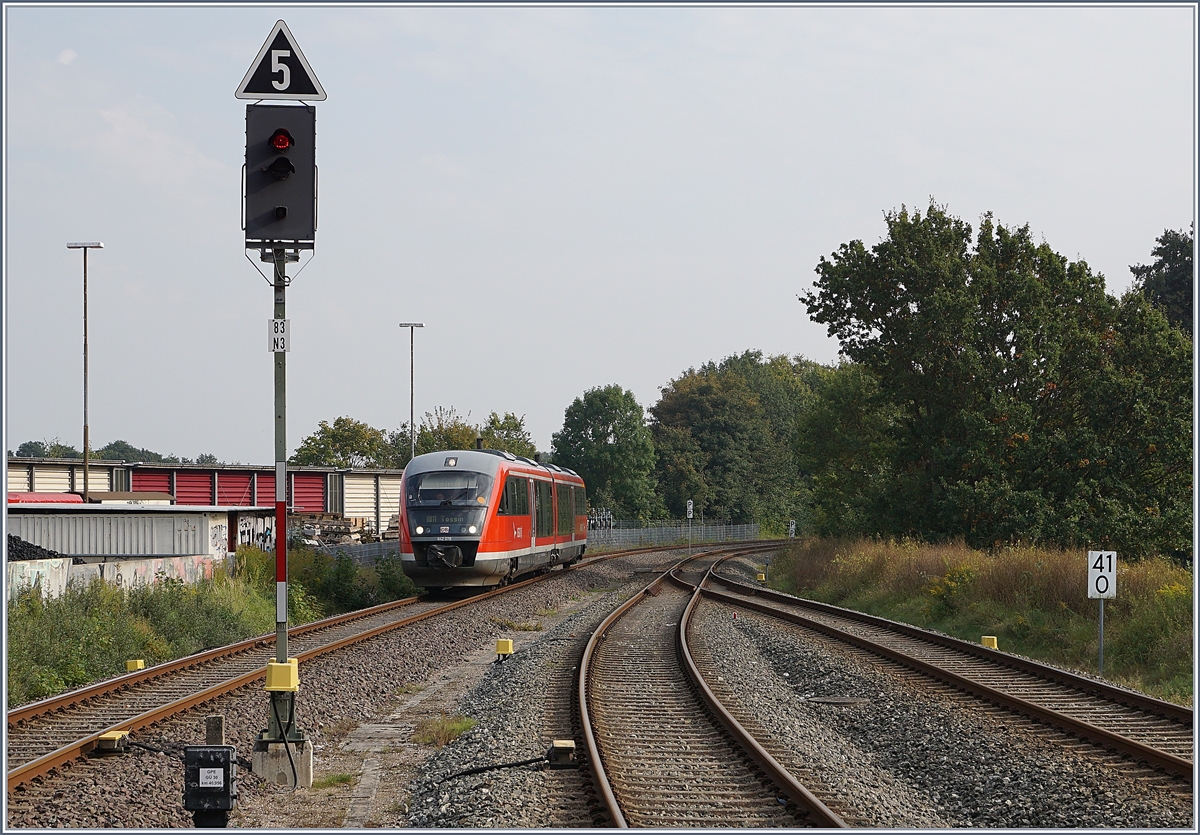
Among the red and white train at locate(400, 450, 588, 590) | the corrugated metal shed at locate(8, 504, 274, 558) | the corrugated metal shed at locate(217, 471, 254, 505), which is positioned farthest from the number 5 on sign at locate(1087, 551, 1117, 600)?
the corrugated metal shed at locate(217, 471, 254, 505)

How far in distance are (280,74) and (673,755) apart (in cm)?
636

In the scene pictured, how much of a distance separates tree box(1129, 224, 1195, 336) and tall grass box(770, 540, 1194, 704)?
27.7 meters

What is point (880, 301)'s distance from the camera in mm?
34594

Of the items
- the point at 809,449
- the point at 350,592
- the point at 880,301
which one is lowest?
the point at 350,592

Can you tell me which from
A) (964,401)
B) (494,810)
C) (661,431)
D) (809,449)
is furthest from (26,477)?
(661,431)

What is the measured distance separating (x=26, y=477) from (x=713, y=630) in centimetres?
3724

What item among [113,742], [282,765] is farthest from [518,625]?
[282,765]

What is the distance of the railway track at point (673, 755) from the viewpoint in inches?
288

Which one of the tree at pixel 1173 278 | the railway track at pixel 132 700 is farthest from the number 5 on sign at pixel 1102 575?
the tree at pixel 1173 278

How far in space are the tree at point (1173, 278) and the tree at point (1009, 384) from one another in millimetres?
17872

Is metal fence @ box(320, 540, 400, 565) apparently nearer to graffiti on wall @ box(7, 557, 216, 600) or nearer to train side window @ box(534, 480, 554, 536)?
train side window @ box(534, 480, 554, 536)

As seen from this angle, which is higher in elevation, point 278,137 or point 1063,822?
point 278,137

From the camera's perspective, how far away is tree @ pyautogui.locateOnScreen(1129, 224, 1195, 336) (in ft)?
159

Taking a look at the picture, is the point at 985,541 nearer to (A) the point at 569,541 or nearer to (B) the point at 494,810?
(A) the point at 569,541
